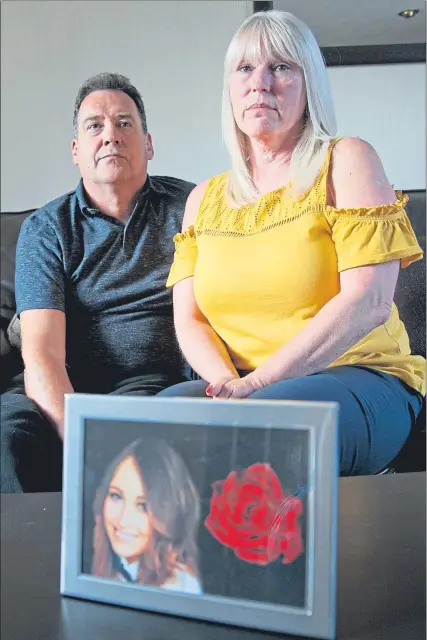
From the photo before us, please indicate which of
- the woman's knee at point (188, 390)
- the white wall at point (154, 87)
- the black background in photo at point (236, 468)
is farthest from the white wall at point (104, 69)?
the black background in photo at point (236, 468)

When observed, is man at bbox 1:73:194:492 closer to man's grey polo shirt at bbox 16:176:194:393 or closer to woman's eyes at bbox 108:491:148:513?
man's grey polo shirt at bbox 16:176:194:393

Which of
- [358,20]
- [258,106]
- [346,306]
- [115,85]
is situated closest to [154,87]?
[115,85]

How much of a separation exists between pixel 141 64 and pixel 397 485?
2.02 feet

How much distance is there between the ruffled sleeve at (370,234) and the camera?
833mm

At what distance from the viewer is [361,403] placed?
0.85m

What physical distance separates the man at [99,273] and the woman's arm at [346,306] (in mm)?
132

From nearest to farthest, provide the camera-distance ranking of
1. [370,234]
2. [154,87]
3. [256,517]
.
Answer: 1. [256,517]
2. [370,234]
3. [154,87]

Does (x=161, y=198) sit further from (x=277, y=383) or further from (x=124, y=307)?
(x=277, y=383)

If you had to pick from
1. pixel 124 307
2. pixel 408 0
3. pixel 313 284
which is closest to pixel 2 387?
pixel 124 307

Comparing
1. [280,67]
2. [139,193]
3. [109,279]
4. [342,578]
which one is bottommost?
[342,578]

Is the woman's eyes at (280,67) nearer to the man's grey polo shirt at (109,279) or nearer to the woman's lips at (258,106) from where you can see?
the woman's lips at (258,106)

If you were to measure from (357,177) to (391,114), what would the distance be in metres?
0.10

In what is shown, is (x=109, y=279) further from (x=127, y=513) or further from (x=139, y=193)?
(x=127, y=513)

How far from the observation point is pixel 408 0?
0.88 m
